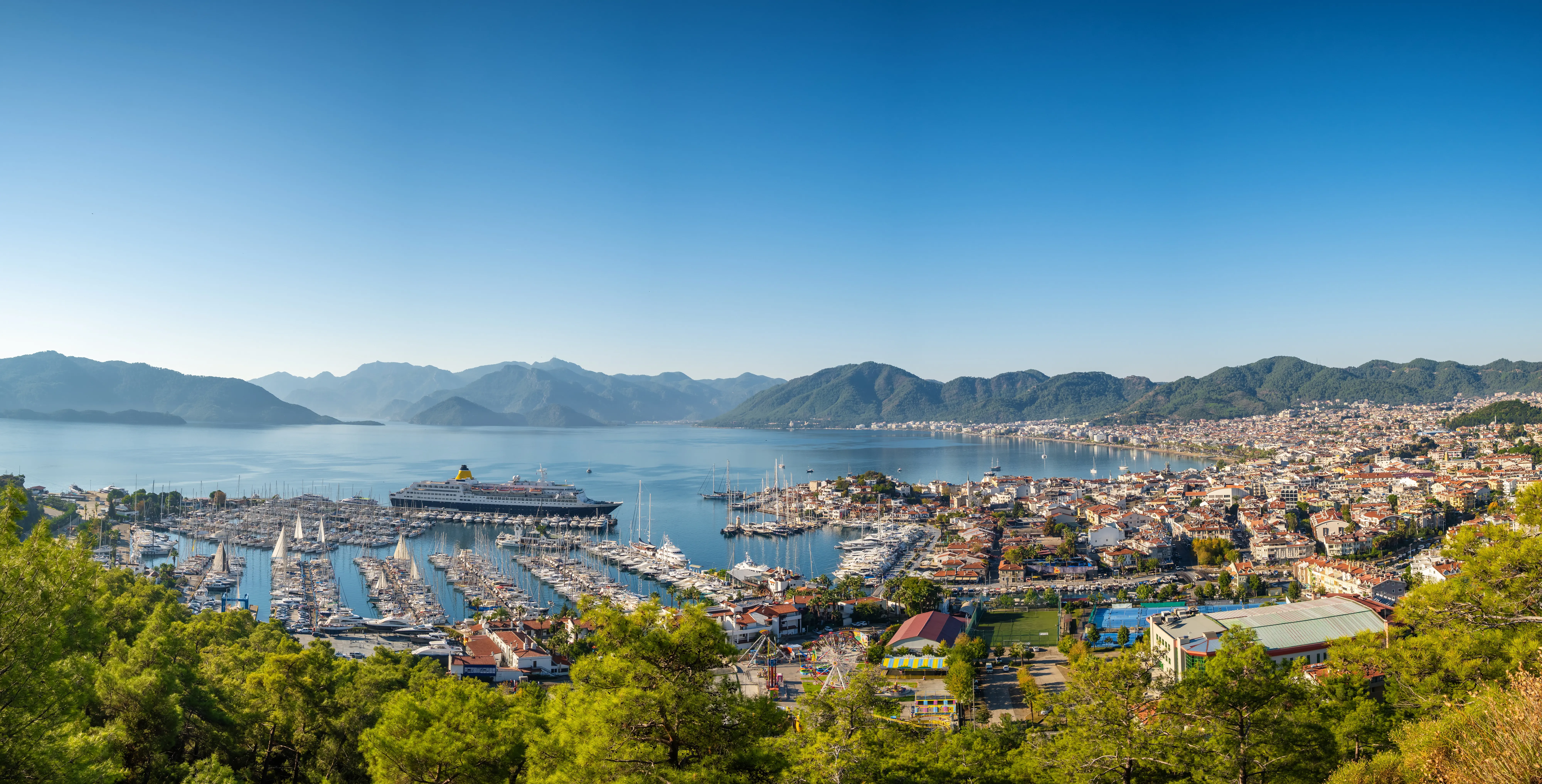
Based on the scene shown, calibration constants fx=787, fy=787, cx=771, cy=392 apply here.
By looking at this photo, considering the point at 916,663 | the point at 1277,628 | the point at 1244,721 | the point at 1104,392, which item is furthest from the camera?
the point at 1104,392

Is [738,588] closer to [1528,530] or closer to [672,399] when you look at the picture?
[1528,530]

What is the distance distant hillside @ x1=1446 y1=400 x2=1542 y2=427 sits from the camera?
45.2 m

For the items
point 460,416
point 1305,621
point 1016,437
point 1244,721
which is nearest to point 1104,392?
point 1016,437

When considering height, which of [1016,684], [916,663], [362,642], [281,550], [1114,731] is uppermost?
[1114,731]

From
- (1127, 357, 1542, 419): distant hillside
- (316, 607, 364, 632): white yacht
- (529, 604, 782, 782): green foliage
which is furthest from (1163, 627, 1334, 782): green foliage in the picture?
(1127, 357, 1542, 419): distant hillside

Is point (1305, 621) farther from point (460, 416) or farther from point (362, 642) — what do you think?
point (460, 416)

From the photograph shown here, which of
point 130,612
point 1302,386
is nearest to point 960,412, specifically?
point 1302,386

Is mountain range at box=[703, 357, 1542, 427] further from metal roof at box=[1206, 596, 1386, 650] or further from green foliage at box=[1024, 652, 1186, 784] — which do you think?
green foliage at box=[1024, 652, 1186, 784]

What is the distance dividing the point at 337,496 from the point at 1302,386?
361 feet

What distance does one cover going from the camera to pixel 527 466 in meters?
56.1

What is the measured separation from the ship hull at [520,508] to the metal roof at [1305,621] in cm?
2417

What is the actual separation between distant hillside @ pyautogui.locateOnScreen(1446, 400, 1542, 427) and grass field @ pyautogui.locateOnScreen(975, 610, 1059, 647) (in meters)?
45.8

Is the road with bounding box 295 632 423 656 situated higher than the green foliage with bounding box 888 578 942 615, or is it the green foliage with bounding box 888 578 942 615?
the green foliage with bounding box 888 578 942 615

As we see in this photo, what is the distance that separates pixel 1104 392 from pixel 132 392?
459ft
